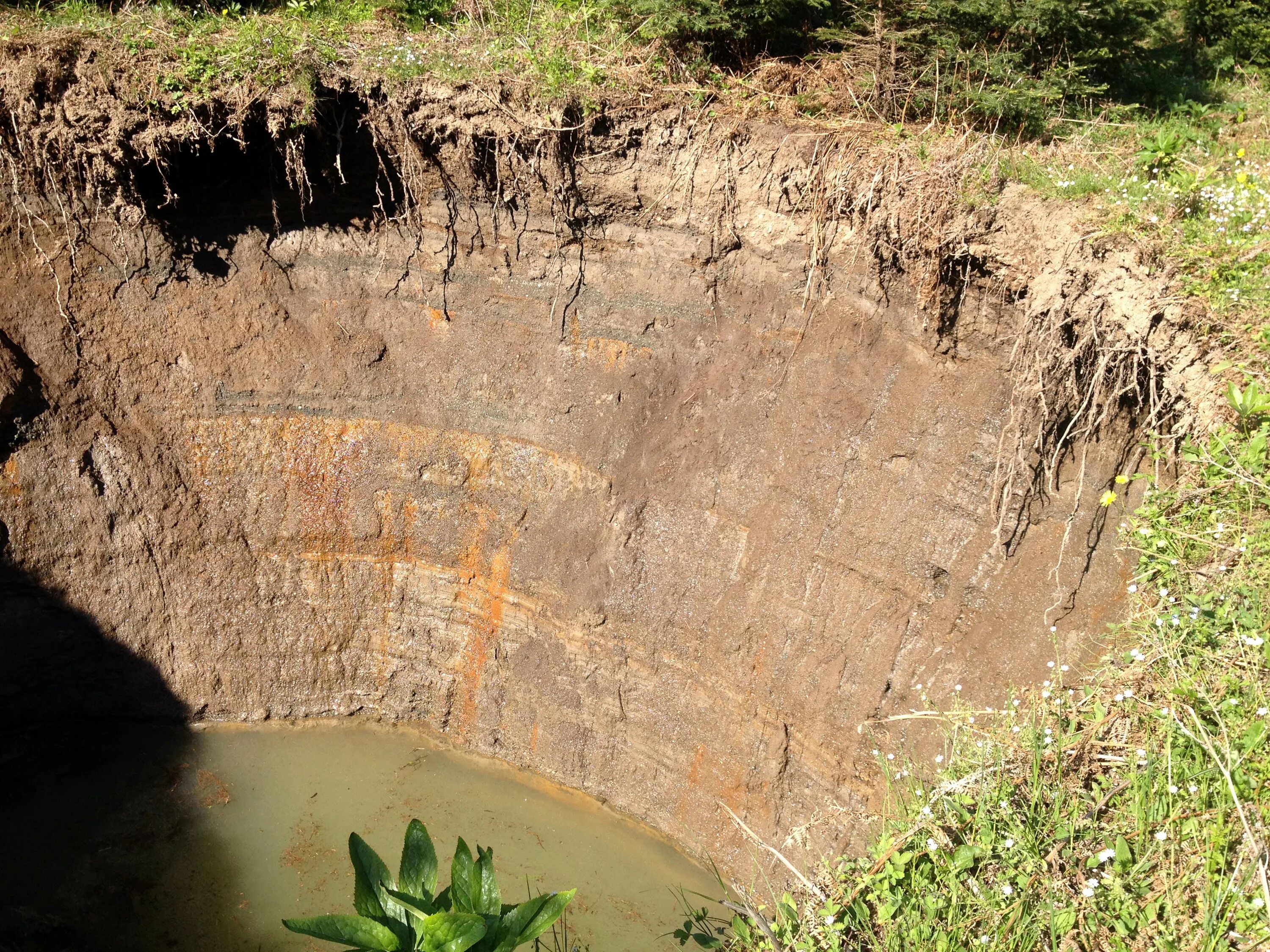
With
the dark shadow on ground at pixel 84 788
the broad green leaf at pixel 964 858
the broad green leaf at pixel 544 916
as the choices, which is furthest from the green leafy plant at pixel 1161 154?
the dark shadow on ground at pixel 84 788

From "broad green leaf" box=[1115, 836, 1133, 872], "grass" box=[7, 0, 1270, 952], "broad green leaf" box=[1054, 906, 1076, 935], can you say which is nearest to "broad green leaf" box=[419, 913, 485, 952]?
"grass" box=[7, 0, 1270, 952]

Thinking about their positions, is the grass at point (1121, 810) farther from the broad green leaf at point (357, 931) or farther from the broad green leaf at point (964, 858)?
the broad green leaf at point (357, 931)

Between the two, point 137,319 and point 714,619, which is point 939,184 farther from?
point 137,319

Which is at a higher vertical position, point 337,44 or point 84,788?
point 337,44

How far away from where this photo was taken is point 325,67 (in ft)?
18.4

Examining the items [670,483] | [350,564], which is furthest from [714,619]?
[350,564]

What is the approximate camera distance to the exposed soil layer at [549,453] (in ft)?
15.9

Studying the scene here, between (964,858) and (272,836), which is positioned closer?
(964,858)

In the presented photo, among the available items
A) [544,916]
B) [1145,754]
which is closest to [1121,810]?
[1145,754]

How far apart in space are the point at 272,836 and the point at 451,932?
3.78 m

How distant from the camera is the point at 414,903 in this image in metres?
2.48

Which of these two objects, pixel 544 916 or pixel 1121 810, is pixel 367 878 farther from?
pixel 1121 810

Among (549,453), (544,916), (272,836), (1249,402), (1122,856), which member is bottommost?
(272,836)

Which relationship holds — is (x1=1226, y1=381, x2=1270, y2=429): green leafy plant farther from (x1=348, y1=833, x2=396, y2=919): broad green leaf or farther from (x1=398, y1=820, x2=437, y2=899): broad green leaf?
(x1=348, y1=833, x2=396, y2=919): broad green leaf
